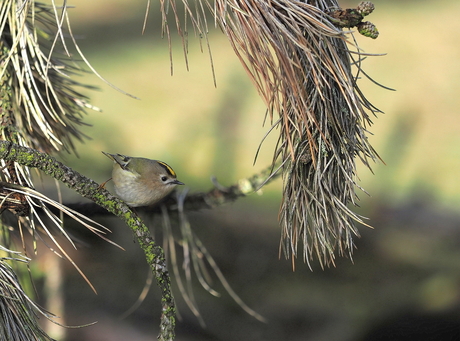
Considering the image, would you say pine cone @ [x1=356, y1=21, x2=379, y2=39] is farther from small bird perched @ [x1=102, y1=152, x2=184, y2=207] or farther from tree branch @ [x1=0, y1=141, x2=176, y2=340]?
small bird perched @ [x1=102, y1=152, x2=184, y2=207]

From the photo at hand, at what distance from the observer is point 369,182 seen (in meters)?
1.12

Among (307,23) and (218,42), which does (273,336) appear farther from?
(307,23)

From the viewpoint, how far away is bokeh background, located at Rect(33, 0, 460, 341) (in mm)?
1079

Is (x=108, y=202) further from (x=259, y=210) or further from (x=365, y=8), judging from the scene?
(x=259, y=210)

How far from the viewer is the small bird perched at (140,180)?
650 millimetres

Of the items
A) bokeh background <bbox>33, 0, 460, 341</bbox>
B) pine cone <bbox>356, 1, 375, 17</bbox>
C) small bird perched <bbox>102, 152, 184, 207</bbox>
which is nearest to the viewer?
pine cone <bbox>356, 1, 375, 17</bbox>

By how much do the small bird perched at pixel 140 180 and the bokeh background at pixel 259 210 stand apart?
1.29ft

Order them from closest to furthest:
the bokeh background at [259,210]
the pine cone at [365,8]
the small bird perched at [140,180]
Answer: the pine cone at [365,8] < the small bird perched at [140,180] < the bokeh background at [259,210]

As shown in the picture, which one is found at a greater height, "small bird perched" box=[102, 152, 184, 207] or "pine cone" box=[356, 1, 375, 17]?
"pine cone" box=[356, 1, 375, 17]

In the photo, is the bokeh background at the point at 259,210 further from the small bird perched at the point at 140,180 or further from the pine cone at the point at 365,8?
the pine cone at the point at 365,8

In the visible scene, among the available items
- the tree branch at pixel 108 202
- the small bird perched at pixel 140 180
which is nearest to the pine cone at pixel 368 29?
the tree branch at pixel 108 202

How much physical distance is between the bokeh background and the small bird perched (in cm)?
39

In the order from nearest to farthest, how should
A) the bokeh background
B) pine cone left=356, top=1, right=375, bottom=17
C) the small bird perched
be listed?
pine cone left=356, top=1, right=375, bottom=17 → the small bird perched → the bokeh background

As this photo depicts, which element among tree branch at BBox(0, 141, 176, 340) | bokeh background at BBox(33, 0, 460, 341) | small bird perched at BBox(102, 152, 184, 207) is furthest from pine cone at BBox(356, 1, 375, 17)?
bokeh background at BBox(33, 0, 460, 341)
